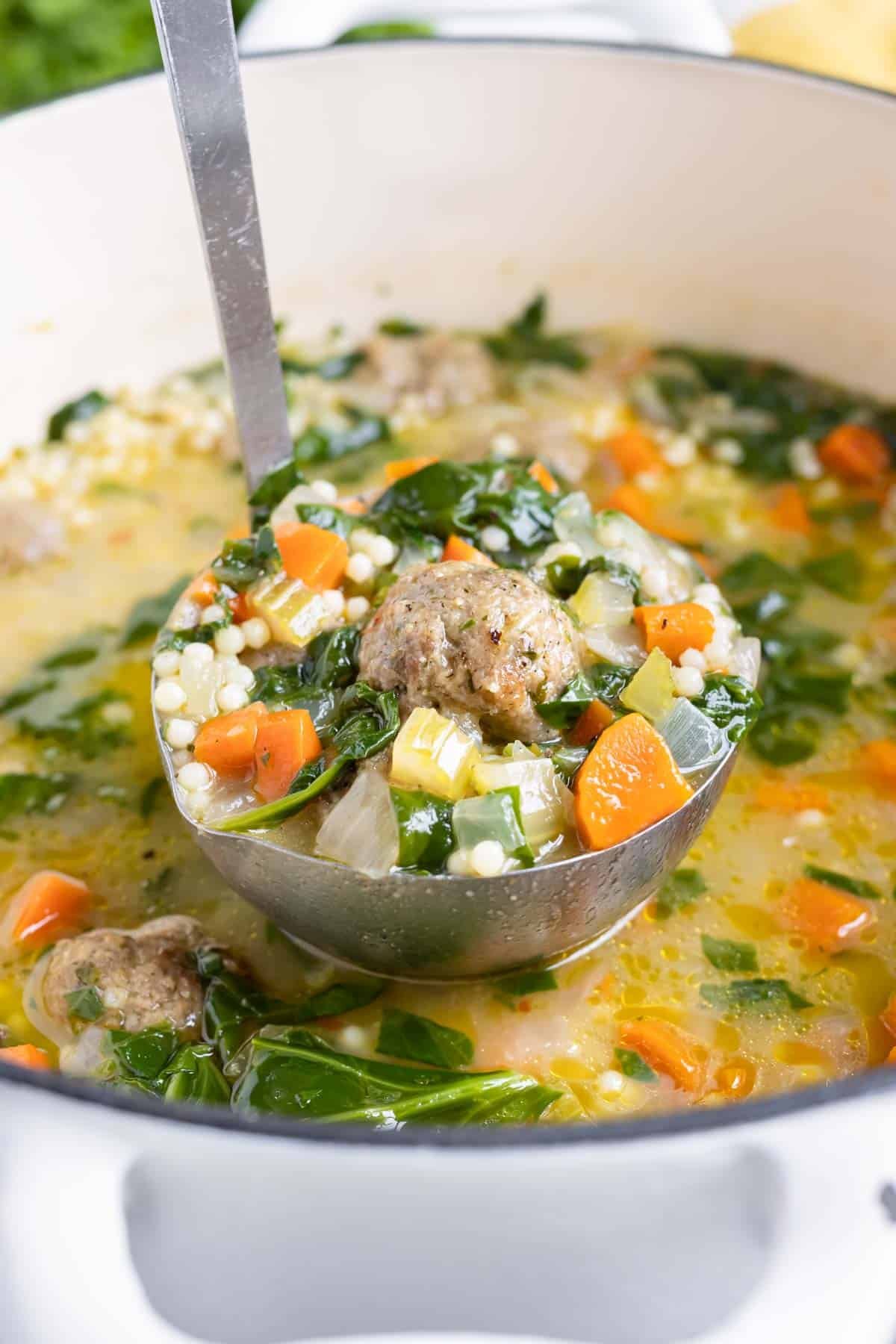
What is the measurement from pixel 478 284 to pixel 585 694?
6.01 feet

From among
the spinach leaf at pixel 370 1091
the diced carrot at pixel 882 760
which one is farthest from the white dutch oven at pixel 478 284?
the diced carrot at pixel 882 760

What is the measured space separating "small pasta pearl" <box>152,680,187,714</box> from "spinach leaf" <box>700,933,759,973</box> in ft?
3.14

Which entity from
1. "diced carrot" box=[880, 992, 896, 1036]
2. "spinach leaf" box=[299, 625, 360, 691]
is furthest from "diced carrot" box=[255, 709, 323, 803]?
"diced carrot" box=[880, 992, 896, 1036]

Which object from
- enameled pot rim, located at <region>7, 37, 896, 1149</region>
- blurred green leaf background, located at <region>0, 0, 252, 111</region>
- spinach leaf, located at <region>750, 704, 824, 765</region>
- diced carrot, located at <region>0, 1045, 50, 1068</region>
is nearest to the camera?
enameled pot rim, located at <region>7, 37, 896, 1149</region>

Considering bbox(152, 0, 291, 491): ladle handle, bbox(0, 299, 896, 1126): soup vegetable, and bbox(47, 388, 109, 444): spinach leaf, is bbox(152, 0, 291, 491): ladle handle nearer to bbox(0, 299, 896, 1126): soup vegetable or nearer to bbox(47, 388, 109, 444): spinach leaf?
bbox(0, 299, 896, 1126): soup vegetable

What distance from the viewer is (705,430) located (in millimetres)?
3326

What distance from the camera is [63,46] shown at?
5863 millimetres

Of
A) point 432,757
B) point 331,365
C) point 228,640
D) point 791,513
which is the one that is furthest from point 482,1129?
point 331,365

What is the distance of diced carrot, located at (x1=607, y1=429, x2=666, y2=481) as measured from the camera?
10.6 ft

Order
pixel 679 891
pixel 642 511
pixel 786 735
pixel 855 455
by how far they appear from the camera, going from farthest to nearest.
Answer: pixel 855 455
pixel 642 511
pixel 786 735
pixel 679 891

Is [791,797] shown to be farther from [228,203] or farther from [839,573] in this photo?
[228,203]

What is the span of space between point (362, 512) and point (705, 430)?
1.18 m

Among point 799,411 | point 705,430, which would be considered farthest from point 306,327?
point 799,411

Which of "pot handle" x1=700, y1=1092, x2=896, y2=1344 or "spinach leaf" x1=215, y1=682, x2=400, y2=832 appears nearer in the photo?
"pot handle" x1=700, y1=1092, x2=896, y2=1344
